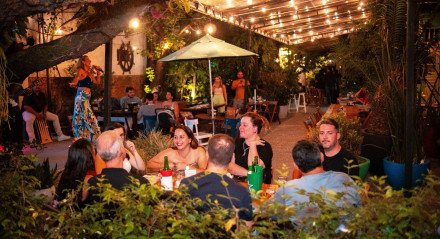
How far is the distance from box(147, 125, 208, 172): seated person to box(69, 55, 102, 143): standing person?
3830mm

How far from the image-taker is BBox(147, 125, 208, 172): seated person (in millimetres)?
5371

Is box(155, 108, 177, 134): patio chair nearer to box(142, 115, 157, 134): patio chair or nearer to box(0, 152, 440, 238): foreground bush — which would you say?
box(142, 115, 157, 134): patio chair

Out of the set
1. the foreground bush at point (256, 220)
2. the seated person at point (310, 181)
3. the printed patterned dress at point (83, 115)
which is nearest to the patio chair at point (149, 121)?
the printed patterned dress at point (83, 115)

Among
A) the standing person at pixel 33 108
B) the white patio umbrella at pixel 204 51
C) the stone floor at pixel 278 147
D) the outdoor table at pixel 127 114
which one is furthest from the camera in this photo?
the outdoor table at pixel 127 114

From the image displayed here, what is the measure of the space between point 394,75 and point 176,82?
33.8 feet

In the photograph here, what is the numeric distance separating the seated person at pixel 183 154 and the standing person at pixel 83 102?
383 centimetres

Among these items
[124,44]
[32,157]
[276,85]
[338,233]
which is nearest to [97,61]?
[124,44]

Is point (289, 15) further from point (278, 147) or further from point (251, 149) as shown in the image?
point (251, 149)

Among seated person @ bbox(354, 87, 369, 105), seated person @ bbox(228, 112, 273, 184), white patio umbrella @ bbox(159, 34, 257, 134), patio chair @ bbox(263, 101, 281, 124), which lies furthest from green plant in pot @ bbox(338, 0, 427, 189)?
patio chair @ bbox(263, 101, 281, 124)

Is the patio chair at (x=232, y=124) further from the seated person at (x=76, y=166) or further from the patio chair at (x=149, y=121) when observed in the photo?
the seated person at (x=76, y=166)

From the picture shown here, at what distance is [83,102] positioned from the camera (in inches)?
354

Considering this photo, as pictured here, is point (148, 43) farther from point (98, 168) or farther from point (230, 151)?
point (230, 151)

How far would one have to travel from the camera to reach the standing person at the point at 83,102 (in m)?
8.73

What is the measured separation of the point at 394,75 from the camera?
735 cm
